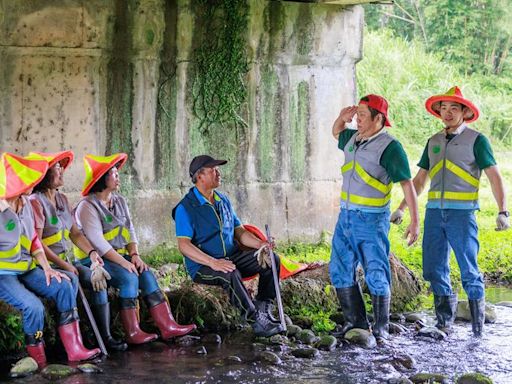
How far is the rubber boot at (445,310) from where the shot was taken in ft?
28.0

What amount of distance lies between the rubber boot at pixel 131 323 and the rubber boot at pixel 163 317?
0.15 m

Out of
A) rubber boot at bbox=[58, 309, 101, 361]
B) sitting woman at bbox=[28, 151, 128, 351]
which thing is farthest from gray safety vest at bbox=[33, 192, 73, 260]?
rubber boot at bbox=[58, 309, 101, 361]

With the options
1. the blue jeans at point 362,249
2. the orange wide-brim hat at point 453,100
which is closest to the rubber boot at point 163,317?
the blue jeans at point 362,249

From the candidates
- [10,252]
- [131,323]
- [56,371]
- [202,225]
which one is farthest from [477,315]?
[10,252]

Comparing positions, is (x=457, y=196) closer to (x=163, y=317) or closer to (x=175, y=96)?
(x=163, y=317)

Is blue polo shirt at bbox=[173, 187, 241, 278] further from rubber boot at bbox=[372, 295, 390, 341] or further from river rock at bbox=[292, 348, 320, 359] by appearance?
rubber boot at bbox=[372, 295, 390, 341]

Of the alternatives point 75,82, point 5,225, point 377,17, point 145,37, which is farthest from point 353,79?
point 377,17

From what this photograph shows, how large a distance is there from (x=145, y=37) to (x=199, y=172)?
2.55 meters

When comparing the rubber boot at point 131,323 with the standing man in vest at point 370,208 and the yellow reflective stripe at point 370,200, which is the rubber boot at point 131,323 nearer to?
the standing man in vest at point 370,208

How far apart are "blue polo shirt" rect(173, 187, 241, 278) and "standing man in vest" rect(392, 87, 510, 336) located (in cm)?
147

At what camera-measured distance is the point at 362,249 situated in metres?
8.12

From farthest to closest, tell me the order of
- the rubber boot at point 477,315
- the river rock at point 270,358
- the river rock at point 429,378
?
the rubber boot at point 477,315 → the river rock at point 270,358 → the river rock at point 429,378

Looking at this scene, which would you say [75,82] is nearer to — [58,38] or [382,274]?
[58,38]

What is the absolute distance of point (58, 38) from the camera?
31.2ft
